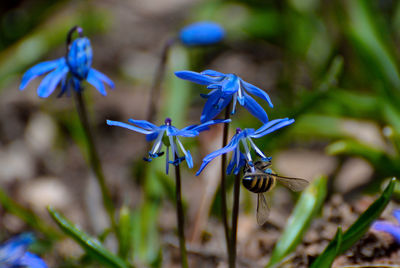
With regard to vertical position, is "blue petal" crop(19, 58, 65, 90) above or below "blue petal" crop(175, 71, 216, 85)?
below

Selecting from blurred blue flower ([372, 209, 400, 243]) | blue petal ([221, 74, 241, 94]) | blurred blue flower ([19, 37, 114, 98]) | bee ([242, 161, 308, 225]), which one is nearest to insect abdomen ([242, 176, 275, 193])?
bee ([242, 161, 308, 225])

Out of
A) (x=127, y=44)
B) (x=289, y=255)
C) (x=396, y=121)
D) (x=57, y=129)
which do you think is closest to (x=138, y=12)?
(x=127, y=44)

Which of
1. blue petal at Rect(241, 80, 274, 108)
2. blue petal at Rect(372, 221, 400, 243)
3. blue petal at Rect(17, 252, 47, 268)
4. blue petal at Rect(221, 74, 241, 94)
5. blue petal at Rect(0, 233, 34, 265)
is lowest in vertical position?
blue petal at Rect(0, 233, 34, 265)

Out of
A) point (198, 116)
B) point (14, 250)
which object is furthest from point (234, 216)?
point (198, 116)

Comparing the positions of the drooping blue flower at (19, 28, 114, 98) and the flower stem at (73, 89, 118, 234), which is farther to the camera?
the flower stem at (73, 89, 118, 234)

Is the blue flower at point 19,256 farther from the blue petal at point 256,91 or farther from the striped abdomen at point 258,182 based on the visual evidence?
the blue petal at point 256,91

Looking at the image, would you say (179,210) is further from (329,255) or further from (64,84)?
(64,84)

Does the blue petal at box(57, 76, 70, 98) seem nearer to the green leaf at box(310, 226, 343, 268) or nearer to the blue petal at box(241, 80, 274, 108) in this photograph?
the blue petal at box(241, 80, 274, 108)
